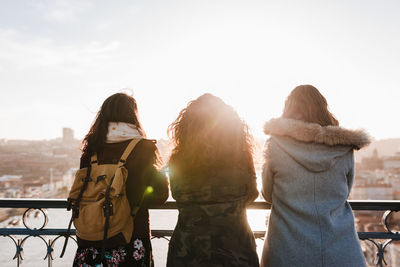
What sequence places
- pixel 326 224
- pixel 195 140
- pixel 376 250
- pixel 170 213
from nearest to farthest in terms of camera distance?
pixel 195 140 → pixel 326 224 → pixel 376 250 → pixel 170 213

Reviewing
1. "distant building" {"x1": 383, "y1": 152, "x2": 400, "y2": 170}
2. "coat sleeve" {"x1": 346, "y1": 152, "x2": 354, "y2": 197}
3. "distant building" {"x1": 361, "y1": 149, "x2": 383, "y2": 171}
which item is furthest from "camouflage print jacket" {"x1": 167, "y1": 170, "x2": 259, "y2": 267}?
"distant building" {"x1": 361, "y1": 149, "x2": 383, "y2": 171}

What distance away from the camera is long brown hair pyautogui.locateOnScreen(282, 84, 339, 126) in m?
1.91

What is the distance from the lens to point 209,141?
1.62 meters

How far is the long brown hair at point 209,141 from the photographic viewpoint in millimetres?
1630

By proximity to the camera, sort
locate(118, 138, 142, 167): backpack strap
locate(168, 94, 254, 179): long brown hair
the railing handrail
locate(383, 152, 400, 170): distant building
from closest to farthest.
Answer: locate(168, 94, 254, 179): long brown hair < locate(118, 138, 142, 167): backpack strap < the railing handrail < locate(383, 152, 400, 170): distant building

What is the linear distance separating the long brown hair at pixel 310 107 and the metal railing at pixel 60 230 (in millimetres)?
733

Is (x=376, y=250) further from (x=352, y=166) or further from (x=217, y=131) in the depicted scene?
(x=217, y=131)

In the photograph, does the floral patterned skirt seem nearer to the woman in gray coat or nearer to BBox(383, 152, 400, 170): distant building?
the woman in gray coat


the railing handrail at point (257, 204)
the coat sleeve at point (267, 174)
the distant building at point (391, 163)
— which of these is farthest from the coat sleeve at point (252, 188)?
the distant building at point (391, 163)

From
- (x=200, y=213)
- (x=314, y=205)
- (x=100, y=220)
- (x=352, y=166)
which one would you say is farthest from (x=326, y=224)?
(x=100, y=220)

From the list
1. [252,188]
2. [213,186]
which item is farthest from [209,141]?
[252,188]

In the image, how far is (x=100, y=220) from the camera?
1684mm

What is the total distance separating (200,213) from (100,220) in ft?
1.92

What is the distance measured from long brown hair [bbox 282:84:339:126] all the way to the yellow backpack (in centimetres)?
109
